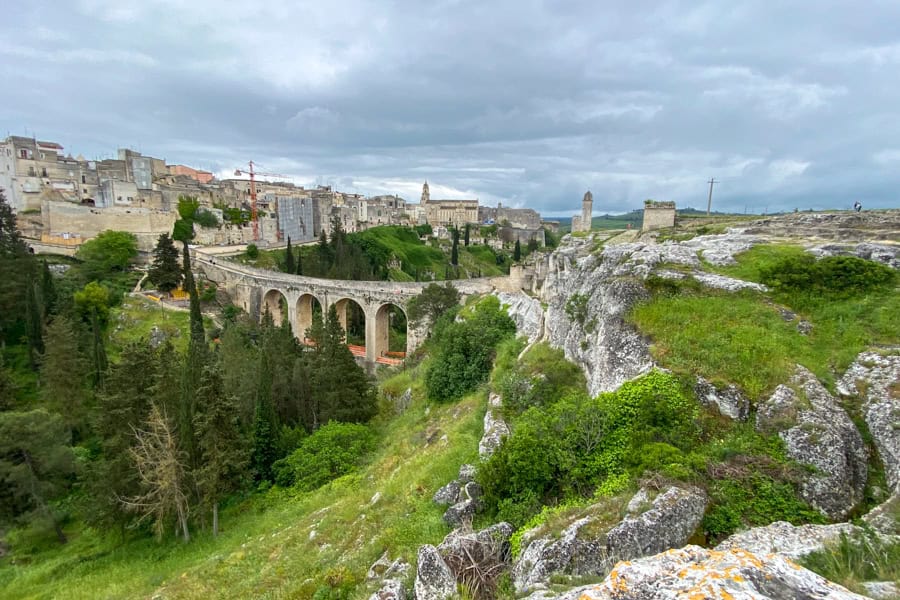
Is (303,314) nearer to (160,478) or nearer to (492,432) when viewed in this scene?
(160,478)

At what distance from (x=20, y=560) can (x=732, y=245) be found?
35.1 metres

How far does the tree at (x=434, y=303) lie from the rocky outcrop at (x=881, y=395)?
32.8 meters

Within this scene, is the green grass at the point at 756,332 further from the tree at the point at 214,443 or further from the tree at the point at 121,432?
the tree at the point at 121,432

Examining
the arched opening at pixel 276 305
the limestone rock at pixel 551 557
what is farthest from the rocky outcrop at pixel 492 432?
the arched opening at pixel 276 305

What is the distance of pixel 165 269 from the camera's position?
52562 mm

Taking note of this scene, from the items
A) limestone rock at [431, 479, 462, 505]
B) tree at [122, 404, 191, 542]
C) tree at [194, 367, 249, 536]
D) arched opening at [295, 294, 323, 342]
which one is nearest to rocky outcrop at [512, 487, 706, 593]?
limestone rock at [431, 479, 462, 505]

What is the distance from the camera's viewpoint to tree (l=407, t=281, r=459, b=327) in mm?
41812

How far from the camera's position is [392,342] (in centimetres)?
5712

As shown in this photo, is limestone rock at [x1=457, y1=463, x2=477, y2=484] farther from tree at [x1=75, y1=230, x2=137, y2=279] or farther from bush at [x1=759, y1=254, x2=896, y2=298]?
tree at [x1=75, y1=230, x2=137, y2=279]

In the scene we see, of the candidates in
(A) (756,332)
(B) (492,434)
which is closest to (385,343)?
(B) (492,434)

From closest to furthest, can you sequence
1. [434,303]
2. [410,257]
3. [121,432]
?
[121,432] → [434,303] → [410,257]

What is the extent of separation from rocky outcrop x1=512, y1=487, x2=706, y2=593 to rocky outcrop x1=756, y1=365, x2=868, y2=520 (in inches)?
89.8

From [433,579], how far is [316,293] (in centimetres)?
4697

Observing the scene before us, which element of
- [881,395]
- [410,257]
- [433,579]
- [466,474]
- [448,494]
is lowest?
[448,494]
